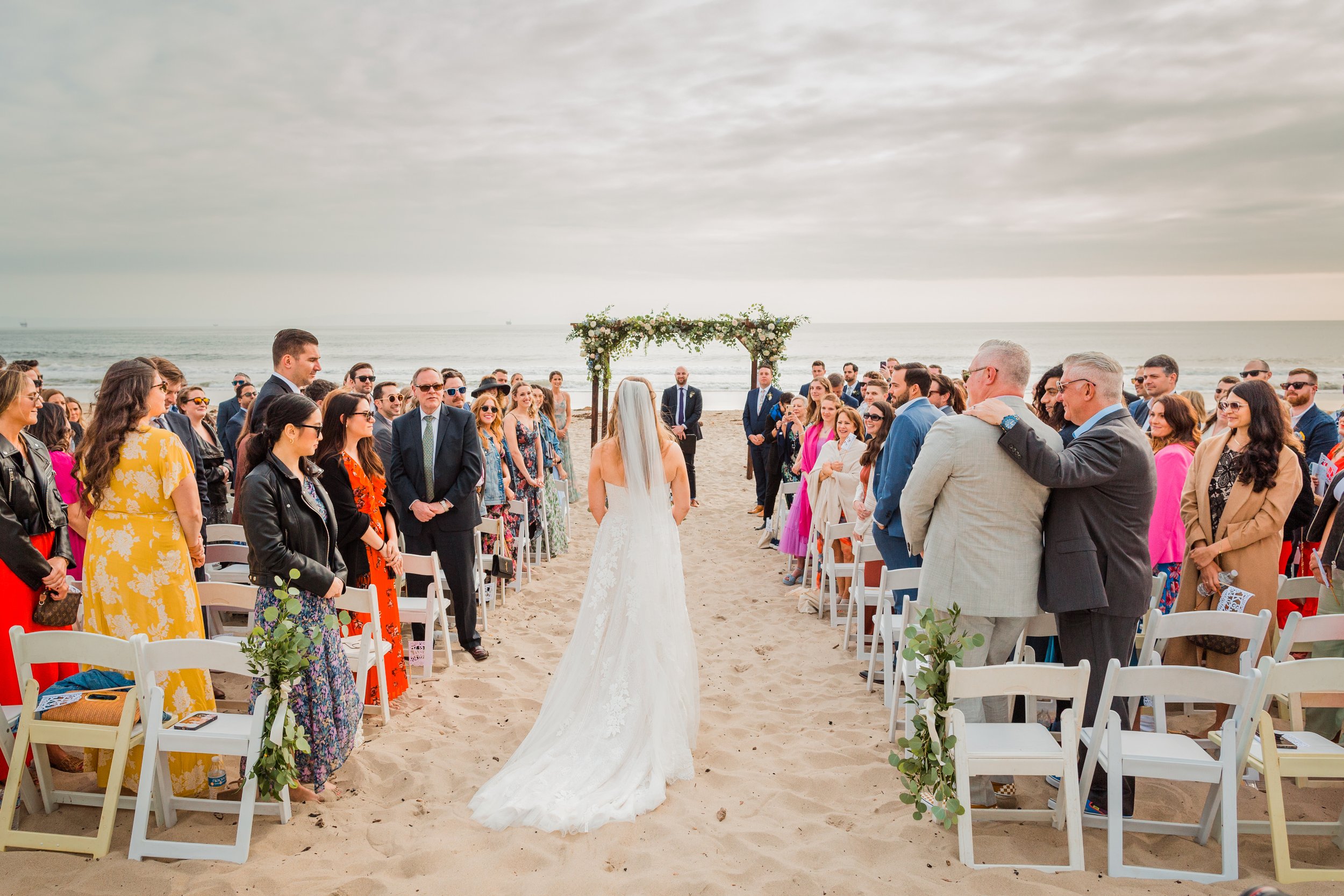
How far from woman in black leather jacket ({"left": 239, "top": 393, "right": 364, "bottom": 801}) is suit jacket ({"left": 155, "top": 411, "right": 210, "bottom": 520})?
347 centimetres

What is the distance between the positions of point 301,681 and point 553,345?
84053 mm

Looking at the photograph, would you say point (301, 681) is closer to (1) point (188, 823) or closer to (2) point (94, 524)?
(1) point (188, 823)

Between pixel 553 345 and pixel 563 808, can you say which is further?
pixel 553 345

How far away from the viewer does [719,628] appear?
664cm

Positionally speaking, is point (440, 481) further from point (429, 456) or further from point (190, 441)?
point (190, 441)

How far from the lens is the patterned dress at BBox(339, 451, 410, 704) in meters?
4.64

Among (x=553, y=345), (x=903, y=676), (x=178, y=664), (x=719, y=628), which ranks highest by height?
(x=553, y=345)

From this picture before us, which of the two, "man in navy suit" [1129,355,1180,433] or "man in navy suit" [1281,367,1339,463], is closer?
"man in navy suit" [1129,355,1180,433]

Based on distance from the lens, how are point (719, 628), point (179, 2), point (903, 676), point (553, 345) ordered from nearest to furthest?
point (903, 676) → point (719, 628) → point (179, 2) → point (553, 345)

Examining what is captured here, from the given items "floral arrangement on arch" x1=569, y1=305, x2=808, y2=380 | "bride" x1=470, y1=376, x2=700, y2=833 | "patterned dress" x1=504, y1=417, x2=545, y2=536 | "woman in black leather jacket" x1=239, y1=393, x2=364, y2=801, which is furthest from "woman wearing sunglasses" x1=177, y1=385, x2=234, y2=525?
"floral arrangement on arch" x1=569, y1=305, x2=808, y2=380

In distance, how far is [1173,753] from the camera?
9.46 ft

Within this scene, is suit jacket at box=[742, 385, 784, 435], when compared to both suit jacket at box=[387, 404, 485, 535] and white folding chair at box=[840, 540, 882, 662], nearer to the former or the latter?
white folding chair at box=[840, 540, 882, 662]

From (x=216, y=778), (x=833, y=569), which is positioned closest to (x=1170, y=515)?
(x=833, y=569)

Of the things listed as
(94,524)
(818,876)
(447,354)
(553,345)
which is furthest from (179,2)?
(553,345)
